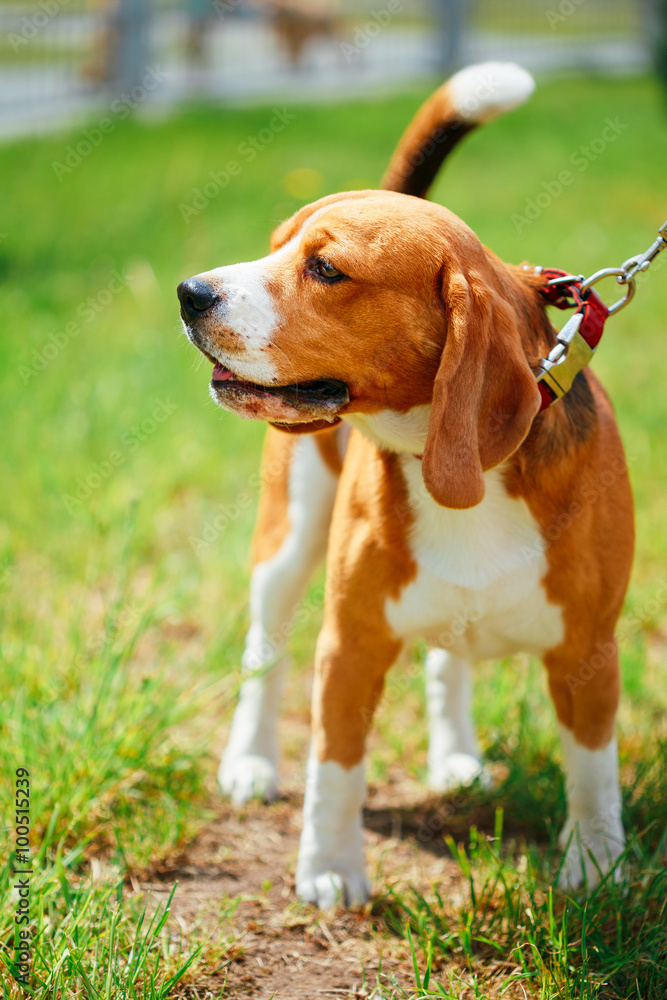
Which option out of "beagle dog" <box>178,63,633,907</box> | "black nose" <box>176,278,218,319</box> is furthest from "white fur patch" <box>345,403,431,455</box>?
"black nose" <box>176,278,218,319</box>

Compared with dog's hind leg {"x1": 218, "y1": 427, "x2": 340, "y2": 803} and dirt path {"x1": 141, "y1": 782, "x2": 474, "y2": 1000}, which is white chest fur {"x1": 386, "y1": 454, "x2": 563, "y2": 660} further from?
dirt path {"x1": 141, "y1": 782, "x2": 474, "y2": 1000}

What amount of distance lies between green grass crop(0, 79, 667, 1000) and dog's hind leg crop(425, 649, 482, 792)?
0.10 metres

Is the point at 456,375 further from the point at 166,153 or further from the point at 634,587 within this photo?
the point at 166,153

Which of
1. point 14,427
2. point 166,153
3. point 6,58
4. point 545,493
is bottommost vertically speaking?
point 14,427

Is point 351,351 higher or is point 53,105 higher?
point 53,105

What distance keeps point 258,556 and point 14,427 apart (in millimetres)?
2245

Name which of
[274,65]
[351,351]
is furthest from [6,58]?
[351,351]

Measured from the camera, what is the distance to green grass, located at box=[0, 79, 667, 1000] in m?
2.54

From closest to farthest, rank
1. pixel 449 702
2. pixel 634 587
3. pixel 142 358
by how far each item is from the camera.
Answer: pixel 449 702 → pixel 634 587 → pixel 142 358

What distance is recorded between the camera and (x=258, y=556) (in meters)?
3.55

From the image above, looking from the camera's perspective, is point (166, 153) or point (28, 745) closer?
point (28, 745)

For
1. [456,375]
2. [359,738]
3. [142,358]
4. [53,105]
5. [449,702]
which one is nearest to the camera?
[456,375]

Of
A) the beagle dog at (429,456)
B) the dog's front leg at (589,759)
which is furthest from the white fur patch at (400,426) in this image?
the dog's front leg at (589,759)

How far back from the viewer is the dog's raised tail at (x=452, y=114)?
3062 mm
